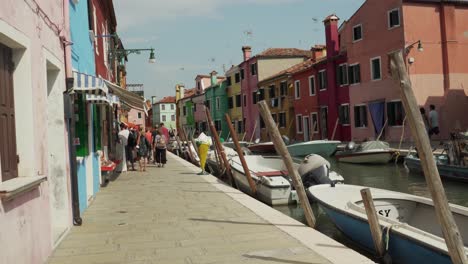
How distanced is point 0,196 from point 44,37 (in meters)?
2.57

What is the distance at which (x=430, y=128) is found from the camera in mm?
23312

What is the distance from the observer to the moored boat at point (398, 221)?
5752 mm

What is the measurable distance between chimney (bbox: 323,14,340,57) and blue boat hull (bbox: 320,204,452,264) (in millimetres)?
25210

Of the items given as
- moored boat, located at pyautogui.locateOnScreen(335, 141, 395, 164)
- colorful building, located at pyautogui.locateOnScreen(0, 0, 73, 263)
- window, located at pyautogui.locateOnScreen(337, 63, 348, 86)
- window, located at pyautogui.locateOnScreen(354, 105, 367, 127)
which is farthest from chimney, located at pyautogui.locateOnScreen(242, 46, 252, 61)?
colorful building, located at pyautogui.locateOnScreen(0, 0, 73, 263)

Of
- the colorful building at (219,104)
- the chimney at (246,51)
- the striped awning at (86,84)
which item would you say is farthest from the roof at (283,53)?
the striped awning at (86,84)

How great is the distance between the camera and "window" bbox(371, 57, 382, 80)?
90.7ft

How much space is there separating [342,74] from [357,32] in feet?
9.94

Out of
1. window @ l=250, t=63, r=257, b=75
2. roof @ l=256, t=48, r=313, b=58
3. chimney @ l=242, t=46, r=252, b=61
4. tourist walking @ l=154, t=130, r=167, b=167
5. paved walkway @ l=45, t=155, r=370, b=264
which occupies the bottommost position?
paved walkway @ l=45, t=155, r=370, b=264

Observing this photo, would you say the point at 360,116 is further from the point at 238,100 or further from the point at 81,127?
the point at 81,127

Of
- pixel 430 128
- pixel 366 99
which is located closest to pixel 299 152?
pixel 366 99

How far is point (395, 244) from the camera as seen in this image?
247 inches

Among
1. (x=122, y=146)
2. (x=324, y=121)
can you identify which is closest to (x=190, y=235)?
(x=122, y=146)

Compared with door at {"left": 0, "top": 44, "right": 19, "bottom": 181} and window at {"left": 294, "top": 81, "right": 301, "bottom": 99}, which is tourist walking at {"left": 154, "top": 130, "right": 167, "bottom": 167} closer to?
door at {"left": 0, "top": 44, "right": 19, "bottom": 181}

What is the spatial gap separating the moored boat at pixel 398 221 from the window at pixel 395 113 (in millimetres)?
16802
